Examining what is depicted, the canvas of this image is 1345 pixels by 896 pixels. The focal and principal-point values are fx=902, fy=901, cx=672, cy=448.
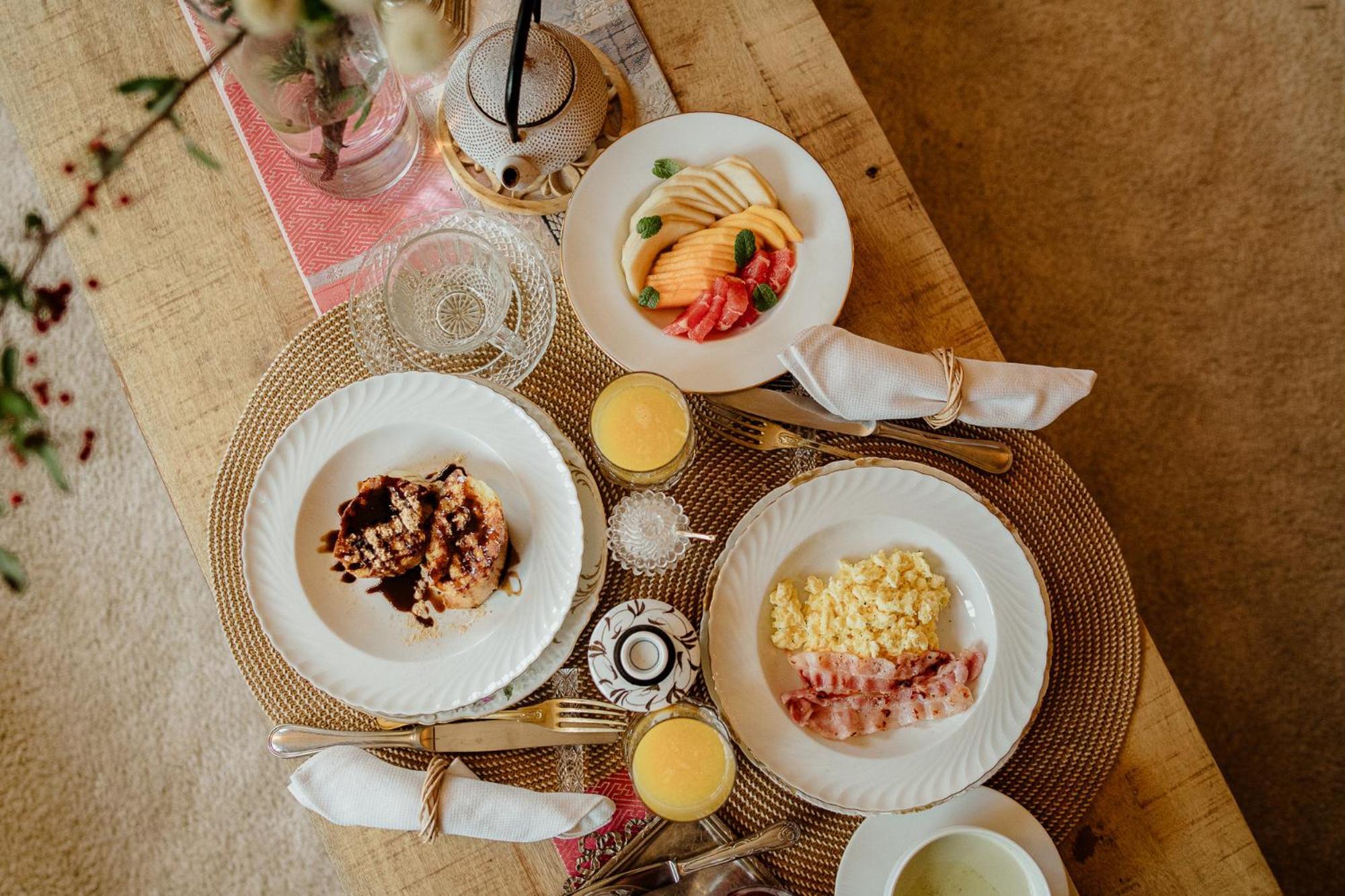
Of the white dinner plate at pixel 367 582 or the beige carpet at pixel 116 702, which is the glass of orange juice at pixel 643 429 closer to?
the white dinner plate at pixel 367 582

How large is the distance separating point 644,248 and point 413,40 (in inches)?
15.7

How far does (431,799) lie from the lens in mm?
1153

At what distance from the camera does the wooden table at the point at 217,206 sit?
129cm

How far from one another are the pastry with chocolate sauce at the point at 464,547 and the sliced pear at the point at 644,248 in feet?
1.13

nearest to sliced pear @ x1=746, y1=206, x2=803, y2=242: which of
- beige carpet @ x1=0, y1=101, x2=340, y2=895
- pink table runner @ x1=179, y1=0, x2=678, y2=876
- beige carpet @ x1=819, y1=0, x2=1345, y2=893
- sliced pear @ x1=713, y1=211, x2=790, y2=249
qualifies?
sliced pear @ x1=713, y1=211, x2=790, y2=249

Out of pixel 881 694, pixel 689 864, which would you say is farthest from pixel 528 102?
pixel 689 864

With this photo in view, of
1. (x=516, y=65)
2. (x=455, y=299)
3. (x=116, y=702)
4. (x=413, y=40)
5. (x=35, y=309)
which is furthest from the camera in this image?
(x=116, y=702)

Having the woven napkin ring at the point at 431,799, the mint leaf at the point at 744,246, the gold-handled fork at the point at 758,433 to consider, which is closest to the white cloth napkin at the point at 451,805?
the woven napkin ring at the point at 431,799

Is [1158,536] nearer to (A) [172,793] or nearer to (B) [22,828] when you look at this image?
(A) [172,793]

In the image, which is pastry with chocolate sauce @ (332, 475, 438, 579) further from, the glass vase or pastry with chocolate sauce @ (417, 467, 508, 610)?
the glass vase

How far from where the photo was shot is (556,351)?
1.26 m

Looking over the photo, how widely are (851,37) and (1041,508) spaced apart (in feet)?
4.88

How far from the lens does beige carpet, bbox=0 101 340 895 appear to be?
209 cm

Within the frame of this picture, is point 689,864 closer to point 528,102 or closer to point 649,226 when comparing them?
point 649,226
